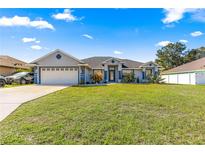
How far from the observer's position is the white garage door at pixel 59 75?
2295cm

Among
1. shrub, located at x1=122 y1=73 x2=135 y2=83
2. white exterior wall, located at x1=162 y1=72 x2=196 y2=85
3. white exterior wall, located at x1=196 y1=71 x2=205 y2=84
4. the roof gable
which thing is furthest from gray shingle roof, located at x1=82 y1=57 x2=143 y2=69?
white exterior wall, located at x1=196 y1=71 x2=205 y2=84

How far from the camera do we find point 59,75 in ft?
75.4

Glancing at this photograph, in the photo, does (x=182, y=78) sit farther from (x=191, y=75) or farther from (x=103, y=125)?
(x=103, y=125)

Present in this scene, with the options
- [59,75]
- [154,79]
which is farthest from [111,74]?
[59,75]

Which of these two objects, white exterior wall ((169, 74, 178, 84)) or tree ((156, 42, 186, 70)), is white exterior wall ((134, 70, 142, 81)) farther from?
tree ((156, 42, 186, 70))

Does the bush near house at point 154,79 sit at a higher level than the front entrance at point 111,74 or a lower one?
lower

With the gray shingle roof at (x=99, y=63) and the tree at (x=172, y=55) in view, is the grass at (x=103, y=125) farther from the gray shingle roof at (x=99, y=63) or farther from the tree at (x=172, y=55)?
the tree at (x=172, y=55)

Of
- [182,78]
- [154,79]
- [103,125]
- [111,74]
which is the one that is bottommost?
[103,125]

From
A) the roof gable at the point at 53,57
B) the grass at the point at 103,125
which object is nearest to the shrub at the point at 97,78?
the roof gable at the point at 53,57

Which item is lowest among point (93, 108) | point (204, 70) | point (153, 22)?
point (93, 108)

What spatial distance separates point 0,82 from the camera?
19.7 meters
